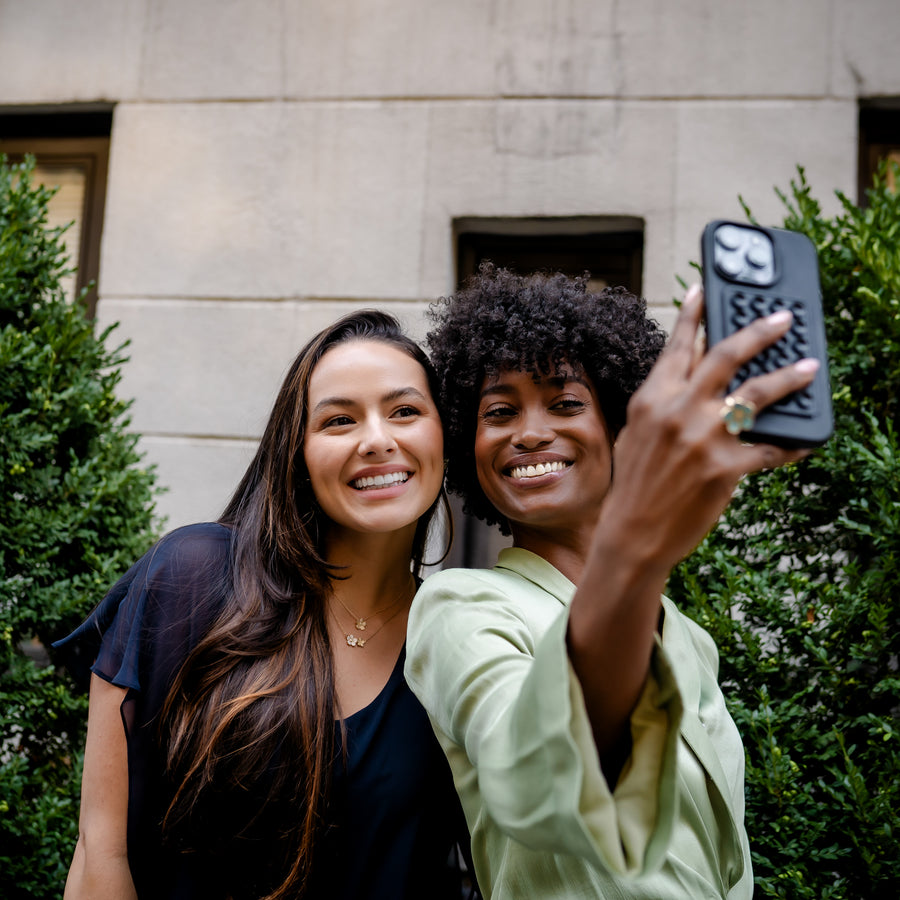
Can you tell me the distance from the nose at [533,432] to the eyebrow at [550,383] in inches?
3.2

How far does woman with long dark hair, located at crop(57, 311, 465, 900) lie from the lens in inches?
79.3

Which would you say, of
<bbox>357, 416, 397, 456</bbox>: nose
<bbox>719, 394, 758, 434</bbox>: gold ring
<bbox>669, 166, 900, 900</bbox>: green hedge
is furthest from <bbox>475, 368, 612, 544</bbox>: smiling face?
<bbox>719, 394, 758, 434</bbox>: gold ring

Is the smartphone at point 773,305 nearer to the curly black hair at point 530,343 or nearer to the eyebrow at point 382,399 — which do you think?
the curly black hair at point 530,343

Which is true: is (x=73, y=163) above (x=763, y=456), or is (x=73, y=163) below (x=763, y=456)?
above

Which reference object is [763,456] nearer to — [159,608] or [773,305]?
[773,305]

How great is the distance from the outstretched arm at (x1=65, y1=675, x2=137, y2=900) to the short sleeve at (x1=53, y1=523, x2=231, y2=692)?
0.07 meters

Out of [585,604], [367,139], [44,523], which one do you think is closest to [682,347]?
[585,604]

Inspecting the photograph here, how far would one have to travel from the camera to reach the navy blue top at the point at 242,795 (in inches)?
79.4

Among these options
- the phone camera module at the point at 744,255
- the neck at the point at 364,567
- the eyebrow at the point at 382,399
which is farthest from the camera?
the neck at the point at 364,567

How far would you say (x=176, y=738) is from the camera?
207 cm

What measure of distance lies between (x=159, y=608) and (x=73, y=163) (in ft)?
12.6

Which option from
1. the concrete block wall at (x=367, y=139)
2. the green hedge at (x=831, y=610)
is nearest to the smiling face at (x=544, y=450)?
the green hedge at (x=831, y=610)

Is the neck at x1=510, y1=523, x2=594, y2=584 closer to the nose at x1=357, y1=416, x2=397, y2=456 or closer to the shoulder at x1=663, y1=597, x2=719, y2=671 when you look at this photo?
the shoulder at x1=663, y1=597, x2=719, y2=671

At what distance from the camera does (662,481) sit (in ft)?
3.24
